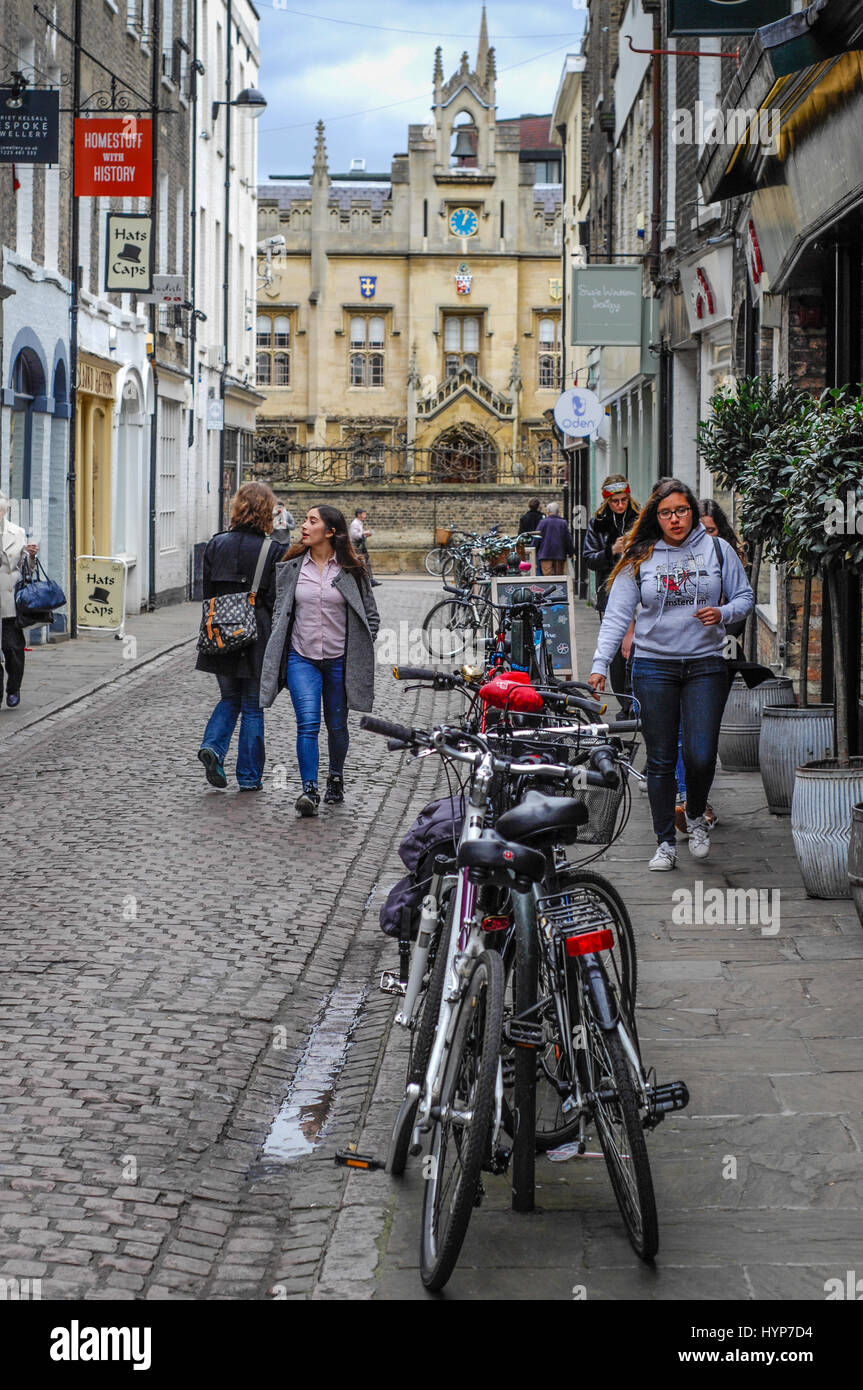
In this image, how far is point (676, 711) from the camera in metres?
8.65

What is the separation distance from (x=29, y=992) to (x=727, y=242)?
12.2 m

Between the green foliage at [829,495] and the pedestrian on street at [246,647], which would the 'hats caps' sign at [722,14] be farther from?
the green foliage at [829,495]

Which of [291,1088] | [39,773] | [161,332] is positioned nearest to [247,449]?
[161,332]

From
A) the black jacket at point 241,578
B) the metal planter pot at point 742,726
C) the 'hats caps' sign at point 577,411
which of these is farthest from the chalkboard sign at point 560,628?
the 'hats caps' sign at point 577,411

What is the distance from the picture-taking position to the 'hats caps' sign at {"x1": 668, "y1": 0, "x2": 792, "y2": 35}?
11.6 metres

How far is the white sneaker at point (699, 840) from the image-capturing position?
9.09 metres

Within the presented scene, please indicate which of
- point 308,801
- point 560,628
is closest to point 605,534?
point 560,628

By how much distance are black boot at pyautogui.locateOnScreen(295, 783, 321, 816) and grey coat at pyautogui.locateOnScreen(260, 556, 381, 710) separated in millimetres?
535

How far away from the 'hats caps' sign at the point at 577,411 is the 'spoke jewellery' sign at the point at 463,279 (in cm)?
5454

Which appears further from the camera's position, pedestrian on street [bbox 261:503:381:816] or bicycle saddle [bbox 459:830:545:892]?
pedestrian on street [bbox 261:503:381:816]

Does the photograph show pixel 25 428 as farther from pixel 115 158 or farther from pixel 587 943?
pixel 587 943

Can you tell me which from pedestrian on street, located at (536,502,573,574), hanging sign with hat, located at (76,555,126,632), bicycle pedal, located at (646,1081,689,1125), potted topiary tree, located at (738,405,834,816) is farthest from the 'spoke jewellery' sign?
bicycle pedal, located at (646,1081,689,1125)

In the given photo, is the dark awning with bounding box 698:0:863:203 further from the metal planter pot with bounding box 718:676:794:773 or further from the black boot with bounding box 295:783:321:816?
the black boot with bounding box 295:783:321:816
